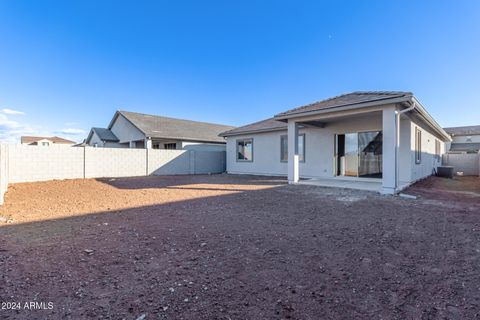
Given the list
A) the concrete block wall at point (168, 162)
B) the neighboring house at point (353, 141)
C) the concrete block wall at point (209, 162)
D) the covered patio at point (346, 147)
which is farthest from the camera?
the concrete block wall at point (209, 162)

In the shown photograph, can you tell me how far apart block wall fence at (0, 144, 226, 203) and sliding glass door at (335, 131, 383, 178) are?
9.25 m

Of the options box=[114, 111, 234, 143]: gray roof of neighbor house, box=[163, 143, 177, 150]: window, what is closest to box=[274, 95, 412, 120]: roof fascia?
box=[114, 111, 234, 143]: gray roof of neighbor house

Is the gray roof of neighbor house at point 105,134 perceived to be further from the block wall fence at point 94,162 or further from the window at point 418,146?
the window at point 418,146

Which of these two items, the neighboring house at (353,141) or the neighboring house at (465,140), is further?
the neighboring house at (465,140)

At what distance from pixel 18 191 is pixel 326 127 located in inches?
507

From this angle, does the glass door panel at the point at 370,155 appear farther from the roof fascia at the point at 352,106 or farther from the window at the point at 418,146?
the roof fascia at the point at 352,106

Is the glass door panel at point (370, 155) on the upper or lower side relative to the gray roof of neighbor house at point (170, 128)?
lower

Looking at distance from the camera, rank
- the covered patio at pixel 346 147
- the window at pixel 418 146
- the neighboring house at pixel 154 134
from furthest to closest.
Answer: the neighboring house at pixel 154 134, the window at pixel 418 146, the covered patio at pixel 346 147

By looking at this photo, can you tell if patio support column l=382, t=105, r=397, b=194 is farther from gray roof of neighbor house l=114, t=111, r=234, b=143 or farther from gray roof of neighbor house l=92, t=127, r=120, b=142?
gray roof of neighbor house l=92, t=127, r=120, b=142

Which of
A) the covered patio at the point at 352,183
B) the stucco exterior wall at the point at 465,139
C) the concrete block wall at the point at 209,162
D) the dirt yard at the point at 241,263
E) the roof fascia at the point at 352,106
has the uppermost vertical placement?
the stucco exterior wall at the point at 465,139

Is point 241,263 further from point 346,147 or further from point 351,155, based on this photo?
point 346,147

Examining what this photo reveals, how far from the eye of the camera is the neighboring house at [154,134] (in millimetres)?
18487

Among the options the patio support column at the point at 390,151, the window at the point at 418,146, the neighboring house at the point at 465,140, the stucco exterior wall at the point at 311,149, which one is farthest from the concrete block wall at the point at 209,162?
the neighboring house at the point at 465,140

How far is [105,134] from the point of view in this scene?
74.9 ft
